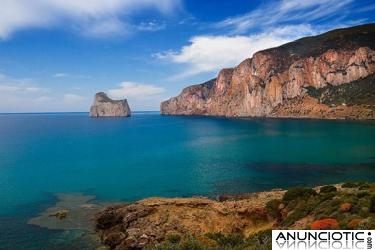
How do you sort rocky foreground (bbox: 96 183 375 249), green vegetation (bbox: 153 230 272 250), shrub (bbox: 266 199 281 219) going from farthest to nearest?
shrub (bbox: 266 199 281 219) < rocky foreground (bbox: 96 183 375 249) < green vegetation (bbox: 153 230 272 250)

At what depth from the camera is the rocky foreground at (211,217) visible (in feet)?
131

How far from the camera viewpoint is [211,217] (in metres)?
47.5

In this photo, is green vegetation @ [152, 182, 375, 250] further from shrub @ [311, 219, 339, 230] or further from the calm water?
the calm water

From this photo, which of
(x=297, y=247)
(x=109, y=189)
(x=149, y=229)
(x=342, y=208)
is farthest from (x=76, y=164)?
(x=297, y=247)

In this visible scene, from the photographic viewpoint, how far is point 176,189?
241 feet

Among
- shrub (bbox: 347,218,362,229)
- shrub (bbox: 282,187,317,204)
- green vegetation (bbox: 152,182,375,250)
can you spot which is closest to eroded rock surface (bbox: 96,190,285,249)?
green vegetation (bbox: 152,182,375,250)

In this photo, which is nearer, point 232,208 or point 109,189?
point 232,208

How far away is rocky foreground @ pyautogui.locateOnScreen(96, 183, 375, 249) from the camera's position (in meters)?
39.8

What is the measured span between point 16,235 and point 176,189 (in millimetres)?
31123

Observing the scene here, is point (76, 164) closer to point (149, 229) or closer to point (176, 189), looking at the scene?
point (176, 189)

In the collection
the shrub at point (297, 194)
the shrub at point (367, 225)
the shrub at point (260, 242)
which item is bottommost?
the shrub at point (297, 194)

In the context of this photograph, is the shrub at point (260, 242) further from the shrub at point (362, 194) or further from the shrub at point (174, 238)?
the shrub at point (362, 194)

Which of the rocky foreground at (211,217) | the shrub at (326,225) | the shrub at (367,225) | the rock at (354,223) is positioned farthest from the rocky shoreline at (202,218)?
the shrub at (367,225)

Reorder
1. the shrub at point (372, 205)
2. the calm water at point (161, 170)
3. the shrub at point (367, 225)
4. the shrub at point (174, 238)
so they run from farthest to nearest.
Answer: the calm water at point (161, 170), the shrub at point (174, 238), the shrub at point (372, 205), the shrub at point (367, 225)
